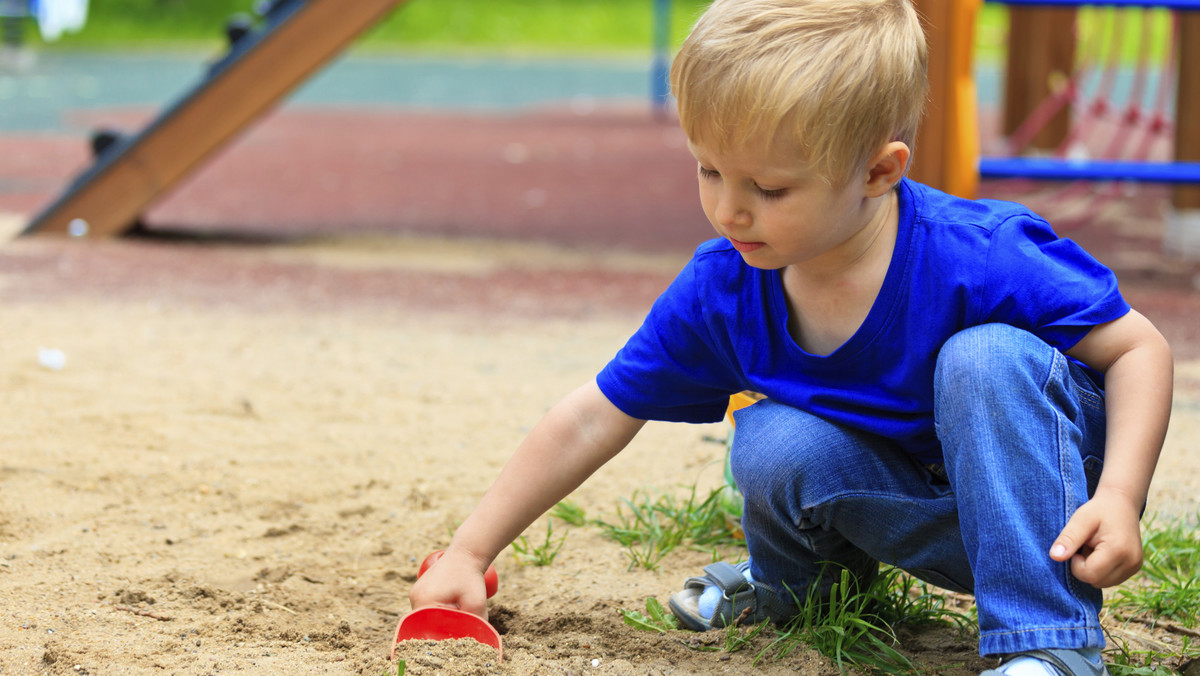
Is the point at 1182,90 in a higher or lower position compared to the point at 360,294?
higher

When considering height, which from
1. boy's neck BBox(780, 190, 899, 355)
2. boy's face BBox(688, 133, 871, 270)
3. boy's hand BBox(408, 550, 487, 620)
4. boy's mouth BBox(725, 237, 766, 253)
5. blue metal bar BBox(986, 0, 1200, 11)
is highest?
blue metal bar BBox(986, 0, 1200, 11)

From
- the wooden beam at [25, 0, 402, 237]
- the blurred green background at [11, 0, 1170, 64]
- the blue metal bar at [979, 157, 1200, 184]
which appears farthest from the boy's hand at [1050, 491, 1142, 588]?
the blurred green background at [11, 0, 1170, 64]

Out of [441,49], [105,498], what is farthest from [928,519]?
[441,49]

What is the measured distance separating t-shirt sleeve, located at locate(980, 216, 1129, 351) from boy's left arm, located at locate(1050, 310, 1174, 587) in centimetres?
3

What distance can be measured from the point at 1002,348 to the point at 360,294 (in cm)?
317

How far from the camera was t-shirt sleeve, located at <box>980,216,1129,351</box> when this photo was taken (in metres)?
1.47

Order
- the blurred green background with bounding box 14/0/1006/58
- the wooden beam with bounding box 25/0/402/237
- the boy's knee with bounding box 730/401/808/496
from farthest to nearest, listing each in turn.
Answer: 1. the blurred green background with bounding box 14/0/1006/58
2. the wooden beam with bounding box 25/0/402/237
3. the boy's knee with bounding box 730/401/808/496

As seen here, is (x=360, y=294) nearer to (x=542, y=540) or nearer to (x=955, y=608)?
(x=542, y=540)

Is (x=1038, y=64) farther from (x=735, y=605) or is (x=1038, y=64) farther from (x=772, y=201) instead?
(x=772, y=201)

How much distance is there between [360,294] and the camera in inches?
171

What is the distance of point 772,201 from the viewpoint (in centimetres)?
143

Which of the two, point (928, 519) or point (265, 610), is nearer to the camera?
point (928, 519)

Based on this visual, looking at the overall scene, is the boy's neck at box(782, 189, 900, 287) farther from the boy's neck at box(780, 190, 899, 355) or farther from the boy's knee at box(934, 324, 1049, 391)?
the boy's knee at box(934, 324, 1049, 391)

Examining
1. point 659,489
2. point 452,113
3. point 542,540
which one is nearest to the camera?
point 542,540
